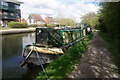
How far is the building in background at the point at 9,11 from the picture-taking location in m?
41.6

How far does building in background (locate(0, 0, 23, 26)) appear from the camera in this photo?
137 ft

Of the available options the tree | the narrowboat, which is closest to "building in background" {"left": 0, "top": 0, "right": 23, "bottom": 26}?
the tree

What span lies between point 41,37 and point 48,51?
131 centimetres

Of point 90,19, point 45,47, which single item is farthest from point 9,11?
point 45,47

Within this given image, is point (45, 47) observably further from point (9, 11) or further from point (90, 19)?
point (90, 19)

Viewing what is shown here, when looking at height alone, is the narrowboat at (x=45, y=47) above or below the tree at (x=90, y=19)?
below

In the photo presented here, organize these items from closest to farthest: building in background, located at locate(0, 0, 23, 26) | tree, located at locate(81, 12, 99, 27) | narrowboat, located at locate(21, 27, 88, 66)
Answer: narrowboat, located at locate(21, 27, 88, 66) → building in background, located at locate(0, 0, 23, 26) → tree, located at locate(81, 12, 99, 27)

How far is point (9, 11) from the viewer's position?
44.8 metres

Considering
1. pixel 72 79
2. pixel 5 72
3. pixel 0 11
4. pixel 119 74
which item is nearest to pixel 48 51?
pixel 5 72

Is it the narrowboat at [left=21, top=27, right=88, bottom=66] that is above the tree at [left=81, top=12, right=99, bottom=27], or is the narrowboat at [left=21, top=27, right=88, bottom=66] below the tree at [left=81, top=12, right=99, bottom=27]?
below

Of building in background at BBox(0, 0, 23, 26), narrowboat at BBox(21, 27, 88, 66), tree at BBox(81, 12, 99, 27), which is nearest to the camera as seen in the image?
narrowboat at BBox(21, 27, 88, 66)

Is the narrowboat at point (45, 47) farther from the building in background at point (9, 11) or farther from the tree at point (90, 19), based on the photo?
the building in background at point (9, 11)

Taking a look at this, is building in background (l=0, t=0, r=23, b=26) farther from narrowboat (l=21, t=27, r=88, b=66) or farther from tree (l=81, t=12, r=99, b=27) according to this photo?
narrowboat (l=21, t=27, r=88, b=66)

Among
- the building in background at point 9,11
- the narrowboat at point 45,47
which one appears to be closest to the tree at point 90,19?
the building in background at point 9,11
